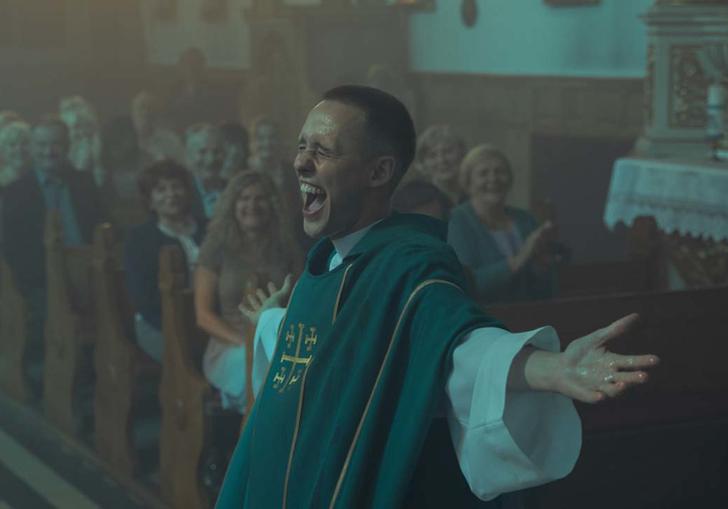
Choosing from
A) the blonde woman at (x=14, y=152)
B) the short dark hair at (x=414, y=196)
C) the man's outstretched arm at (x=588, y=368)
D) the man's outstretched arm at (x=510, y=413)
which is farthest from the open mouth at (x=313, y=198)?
the blonde woman at (x=14, y=152)

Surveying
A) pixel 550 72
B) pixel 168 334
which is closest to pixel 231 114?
pixel 550 72

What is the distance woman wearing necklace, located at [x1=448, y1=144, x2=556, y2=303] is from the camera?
16.8ft

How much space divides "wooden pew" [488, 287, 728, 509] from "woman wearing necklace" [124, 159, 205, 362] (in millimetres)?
2291

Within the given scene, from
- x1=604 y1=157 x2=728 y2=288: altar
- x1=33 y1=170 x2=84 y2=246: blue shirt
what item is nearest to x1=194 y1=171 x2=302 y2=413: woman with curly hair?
x1=604 y1=157 x2=728 y2=288: altar

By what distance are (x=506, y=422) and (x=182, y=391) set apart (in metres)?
3.08

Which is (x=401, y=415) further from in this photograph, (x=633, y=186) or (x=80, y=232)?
(x=80, y=232)

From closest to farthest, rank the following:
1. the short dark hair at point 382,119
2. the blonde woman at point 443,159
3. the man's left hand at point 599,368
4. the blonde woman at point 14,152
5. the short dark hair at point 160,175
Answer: the man's left hand at point 599,368 < the short dark hair at point 382,119 < the short dark hair at point 160,175 < the blonde woman at point 443,159 < the blonde woman at point 14,152

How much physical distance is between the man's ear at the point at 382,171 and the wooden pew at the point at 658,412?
5.08 ft

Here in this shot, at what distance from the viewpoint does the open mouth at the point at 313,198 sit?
223 centimetres

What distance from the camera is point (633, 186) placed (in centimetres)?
634

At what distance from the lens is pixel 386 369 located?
211 centimetres

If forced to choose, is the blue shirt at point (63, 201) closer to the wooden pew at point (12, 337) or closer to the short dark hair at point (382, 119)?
the wooden pew at point (12, 337)

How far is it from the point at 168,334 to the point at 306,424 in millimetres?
2880

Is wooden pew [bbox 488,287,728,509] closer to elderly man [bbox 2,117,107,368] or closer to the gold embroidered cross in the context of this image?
the gold embroidered cross
